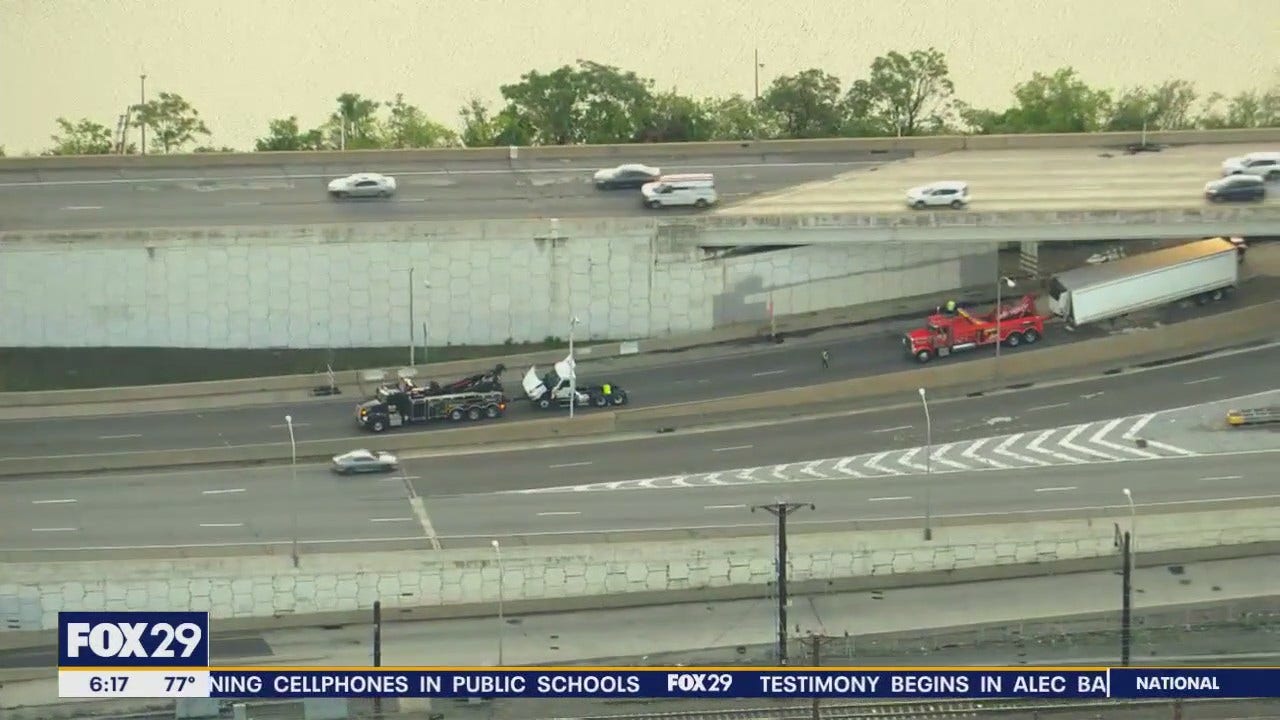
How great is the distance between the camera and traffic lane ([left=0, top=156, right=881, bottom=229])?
104 metres

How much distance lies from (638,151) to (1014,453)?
76.0 ft

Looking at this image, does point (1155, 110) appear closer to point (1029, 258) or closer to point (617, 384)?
point (1029, 258)

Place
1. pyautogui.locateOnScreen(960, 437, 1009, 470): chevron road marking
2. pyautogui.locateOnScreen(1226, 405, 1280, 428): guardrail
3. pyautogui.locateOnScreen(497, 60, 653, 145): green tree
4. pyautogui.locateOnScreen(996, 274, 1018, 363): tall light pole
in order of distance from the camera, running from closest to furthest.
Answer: pyautogui.locateOnScreen(960, 437, 1009, 470): chevron road marking, pyautogui.locateOnScreen(1226, 405, 1280, 428): guardrail, pyautogui.locateOnScreen(996, 274, 1018, 363): tall light pole, pyautogui.locateOnScreen(497, 60, 653, 145): green tree

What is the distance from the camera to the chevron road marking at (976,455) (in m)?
94.4

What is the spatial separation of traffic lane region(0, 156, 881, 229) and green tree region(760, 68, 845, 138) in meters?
12.2

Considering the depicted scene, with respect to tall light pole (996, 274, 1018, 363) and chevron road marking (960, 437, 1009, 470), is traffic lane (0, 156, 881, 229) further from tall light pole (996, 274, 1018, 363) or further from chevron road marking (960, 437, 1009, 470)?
chevron road marking (960, 437, 1009, 470)

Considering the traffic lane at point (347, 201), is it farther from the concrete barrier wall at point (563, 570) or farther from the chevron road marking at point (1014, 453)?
the concrete barrier wall at point (563, 570)

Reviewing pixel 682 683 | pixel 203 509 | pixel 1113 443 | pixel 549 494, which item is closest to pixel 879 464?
pixel 1113 443

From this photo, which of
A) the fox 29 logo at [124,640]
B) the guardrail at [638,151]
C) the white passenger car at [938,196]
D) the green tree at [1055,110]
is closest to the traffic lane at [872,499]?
the white passenger car at [938,196]

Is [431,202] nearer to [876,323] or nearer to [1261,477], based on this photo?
[876,323]

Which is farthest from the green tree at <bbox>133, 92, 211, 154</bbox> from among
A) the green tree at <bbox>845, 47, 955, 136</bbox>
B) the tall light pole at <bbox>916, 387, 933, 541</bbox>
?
the tall light pole at <bbox>916, 387, 933, 541</bbox>

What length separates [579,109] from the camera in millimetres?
121125

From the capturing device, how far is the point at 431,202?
106062mm

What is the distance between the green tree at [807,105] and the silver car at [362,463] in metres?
33.4
